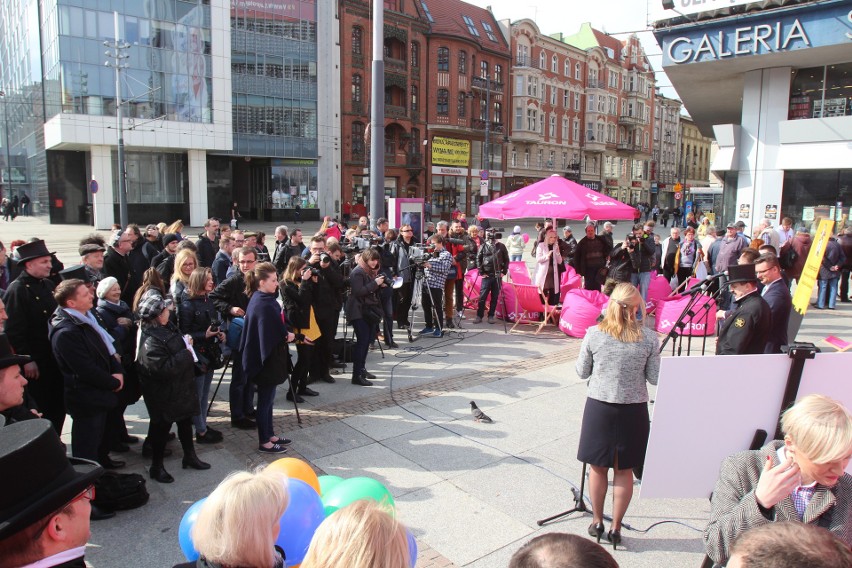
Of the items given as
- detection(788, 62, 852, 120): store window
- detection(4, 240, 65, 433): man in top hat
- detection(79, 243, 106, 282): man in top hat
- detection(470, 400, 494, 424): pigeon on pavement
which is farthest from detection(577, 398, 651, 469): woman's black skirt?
detection(788, 62, 852, 120): store window

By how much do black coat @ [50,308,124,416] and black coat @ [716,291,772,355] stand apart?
509 cm

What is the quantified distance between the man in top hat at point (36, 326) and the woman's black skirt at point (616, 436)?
4632 mm

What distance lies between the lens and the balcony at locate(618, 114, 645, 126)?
71438 mm

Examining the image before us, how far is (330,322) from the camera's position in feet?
26.1

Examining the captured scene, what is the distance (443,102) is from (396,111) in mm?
5245

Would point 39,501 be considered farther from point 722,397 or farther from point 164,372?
point 164,372

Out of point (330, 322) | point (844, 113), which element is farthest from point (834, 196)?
point (330, 322)

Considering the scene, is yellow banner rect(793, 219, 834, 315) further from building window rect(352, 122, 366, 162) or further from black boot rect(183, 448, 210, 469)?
building window rect(352, 122, 366, 162)

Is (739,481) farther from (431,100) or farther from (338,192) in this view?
(431,100)

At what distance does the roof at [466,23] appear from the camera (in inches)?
2029

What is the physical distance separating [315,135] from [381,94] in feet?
114

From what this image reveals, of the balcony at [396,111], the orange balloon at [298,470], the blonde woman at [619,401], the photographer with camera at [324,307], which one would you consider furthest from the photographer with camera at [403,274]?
the balcony at [396,111]

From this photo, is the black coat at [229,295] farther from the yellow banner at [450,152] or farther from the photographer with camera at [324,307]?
the yellow banner at [450,152]

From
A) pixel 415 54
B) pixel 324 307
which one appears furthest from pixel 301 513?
pixel 415 54
